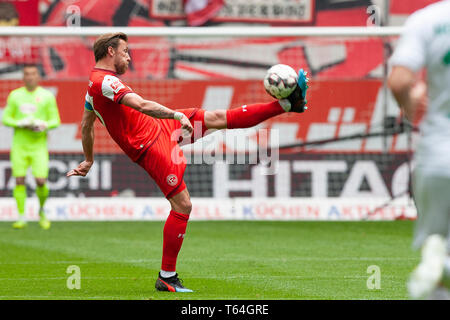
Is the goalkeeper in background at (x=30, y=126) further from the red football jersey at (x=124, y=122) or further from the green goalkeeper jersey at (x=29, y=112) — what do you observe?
the red football jersey at (x=124, y=122)

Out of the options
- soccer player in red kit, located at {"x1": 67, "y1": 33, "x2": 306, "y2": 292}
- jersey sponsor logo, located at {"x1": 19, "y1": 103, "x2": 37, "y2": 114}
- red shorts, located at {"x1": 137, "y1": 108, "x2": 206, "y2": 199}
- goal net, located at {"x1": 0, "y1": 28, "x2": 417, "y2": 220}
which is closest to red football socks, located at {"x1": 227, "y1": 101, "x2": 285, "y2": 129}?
soccer player in red kit, located at {"x1": 67, "y1": 33, "x2": 306, "y2": 292}

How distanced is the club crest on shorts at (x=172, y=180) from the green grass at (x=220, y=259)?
88 centimetres

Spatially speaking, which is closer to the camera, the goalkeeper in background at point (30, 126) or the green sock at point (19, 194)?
the goalkeeper in background at point (30, 126)

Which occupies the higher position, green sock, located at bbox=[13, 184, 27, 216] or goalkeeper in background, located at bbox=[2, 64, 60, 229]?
goalkeeper in background, located at bbox=[2, 64, 60, 229]

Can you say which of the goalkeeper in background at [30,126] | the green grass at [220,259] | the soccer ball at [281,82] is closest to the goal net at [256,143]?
the green grass at [220,259]

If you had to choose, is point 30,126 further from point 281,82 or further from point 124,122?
point 281,82

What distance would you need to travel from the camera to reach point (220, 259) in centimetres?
974

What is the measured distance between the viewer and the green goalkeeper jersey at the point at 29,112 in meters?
13.2

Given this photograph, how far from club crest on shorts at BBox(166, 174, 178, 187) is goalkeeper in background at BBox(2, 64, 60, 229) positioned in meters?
6.35

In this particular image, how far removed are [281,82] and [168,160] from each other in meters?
1.20

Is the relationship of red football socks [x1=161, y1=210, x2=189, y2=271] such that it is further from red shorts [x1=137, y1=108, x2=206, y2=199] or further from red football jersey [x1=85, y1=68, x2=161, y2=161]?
red football jersey [x1=85, y1=68, x2=161, y2=161]

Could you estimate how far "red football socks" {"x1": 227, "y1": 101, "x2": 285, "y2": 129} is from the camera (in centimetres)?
681

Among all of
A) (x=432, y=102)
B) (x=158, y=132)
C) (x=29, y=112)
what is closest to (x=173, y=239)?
(x=158, y=132)
